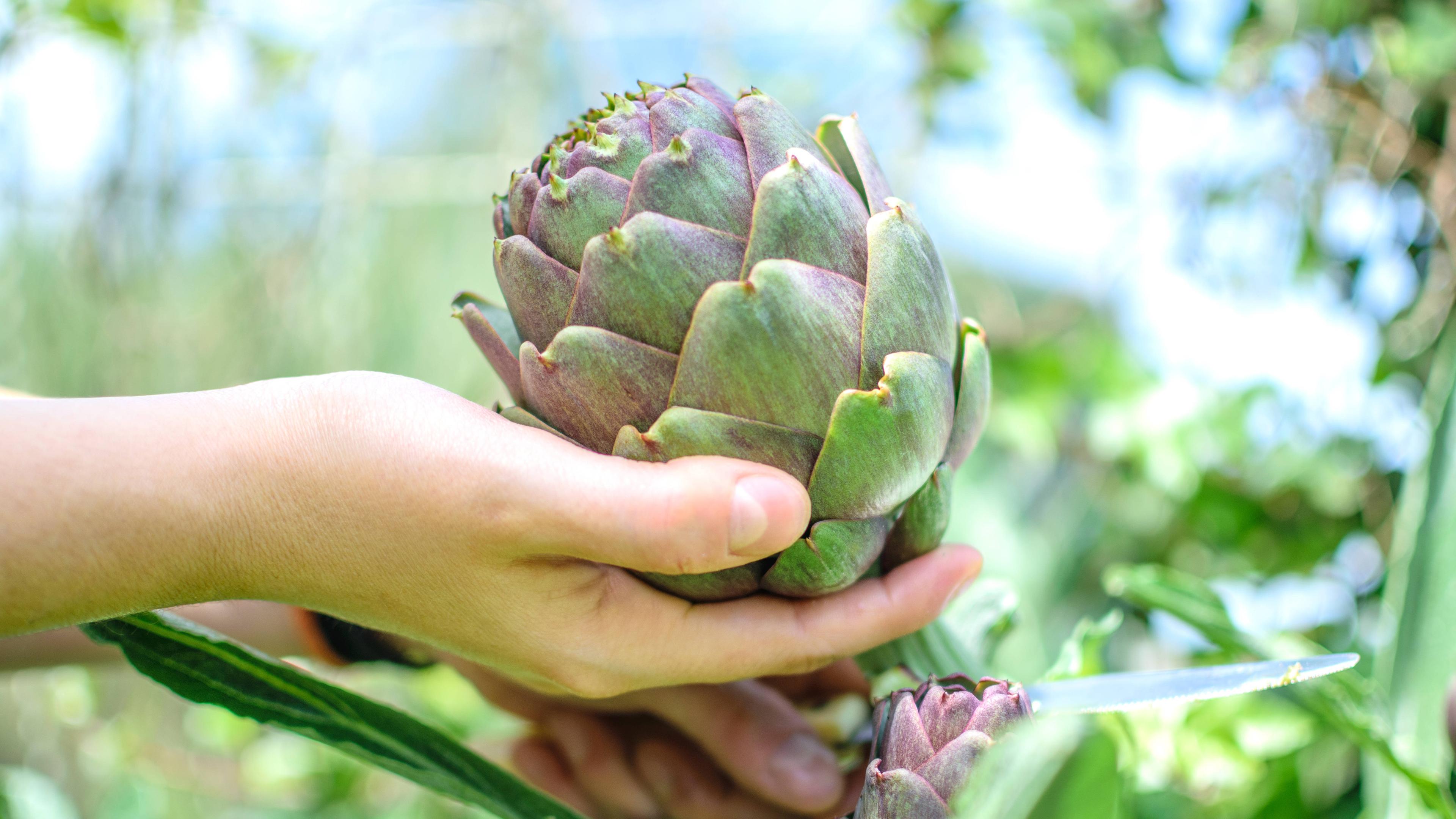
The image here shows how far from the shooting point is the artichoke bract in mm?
260

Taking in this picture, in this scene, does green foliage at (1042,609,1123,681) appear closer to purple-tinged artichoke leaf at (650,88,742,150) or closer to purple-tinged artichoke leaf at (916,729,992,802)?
purple-tinged artichoke leaf at (916,729,992,802)

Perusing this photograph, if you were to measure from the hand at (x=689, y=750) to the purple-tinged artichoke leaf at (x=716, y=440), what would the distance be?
0.62ft

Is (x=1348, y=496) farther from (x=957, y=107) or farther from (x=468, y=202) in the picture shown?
(x=468, y=202)

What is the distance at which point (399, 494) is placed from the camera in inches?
9.7

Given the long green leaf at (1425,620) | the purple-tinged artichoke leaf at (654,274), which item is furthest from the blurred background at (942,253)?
the purple-tinged artichoke leaf at (654,274)

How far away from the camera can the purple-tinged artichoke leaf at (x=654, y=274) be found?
0.26 m

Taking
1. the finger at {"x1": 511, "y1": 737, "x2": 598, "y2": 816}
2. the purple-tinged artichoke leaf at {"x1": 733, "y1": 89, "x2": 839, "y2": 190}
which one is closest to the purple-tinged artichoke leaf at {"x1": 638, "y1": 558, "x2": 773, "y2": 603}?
the purple-tinged artichoke leaf at {"x1": 733, "y1": 89, "x2": 839, "y2": 190}

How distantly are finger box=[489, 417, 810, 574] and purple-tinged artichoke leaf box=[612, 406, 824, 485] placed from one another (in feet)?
0.03

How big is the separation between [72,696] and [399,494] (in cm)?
104

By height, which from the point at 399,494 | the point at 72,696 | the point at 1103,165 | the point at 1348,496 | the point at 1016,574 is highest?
the point at 1103,165

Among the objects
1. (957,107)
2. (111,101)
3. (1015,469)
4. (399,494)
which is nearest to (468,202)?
(111,101)

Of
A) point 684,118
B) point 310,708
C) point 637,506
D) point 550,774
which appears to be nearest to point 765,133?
point 684,118

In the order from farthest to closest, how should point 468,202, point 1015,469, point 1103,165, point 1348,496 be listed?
point 468,202 < point 1015,469 < point 1103,165 < point 1348,496

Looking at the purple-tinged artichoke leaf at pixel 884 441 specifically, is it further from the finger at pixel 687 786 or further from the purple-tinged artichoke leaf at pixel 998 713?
the finger at pixel 687 786
